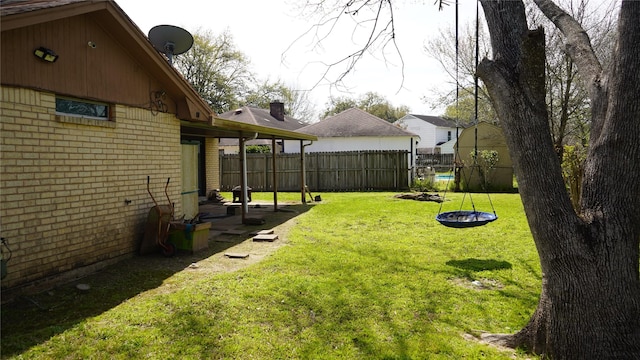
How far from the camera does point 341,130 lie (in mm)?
25031

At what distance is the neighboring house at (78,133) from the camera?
4.72m

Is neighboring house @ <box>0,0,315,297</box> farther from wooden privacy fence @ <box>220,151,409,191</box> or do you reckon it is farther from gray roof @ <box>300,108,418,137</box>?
gray roof @ <box>300,108,418,137</box>

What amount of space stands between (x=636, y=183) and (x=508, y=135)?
0.98 metres

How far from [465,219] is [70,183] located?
21.6 ft

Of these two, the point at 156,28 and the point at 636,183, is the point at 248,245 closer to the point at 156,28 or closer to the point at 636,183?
the point at 156,28

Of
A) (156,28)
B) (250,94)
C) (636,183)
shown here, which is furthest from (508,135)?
(250,94)

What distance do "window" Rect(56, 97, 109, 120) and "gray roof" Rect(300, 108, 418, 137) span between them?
1904cm

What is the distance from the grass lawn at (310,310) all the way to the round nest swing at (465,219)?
2.19ft

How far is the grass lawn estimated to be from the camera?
3717 millimetres

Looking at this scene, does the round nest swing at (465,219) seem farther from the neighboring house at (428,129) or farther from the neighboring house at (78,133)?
the neighboring house at (428,129)

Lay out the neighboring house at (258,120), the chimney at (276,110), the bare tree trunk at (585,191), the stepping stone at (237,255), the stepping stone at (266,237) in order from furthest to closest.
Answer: the chimney at (276,110), the neighboring house at (258,120), the stepping stone at (266,237), the stepping stone at (237,255), the bare tree trunk at (585,191)

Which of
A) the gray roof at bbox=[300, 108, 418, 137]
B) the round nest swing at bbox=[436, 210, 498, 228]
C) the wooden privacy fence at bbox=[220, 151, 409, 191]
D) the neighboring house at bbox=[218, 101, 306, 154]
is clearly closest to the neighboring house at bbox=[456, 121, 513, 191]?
the wooden privacy fence at bbox=[220, 151, 409, 191]

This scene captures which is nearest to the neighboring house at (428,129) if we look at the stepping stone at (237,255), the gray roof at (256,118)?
the gray roof at (256,118)

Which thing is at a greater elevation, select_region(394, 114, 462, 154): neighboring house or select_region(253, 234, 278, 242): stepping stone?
select_region(394, 114, 462, 154): neighboring house
